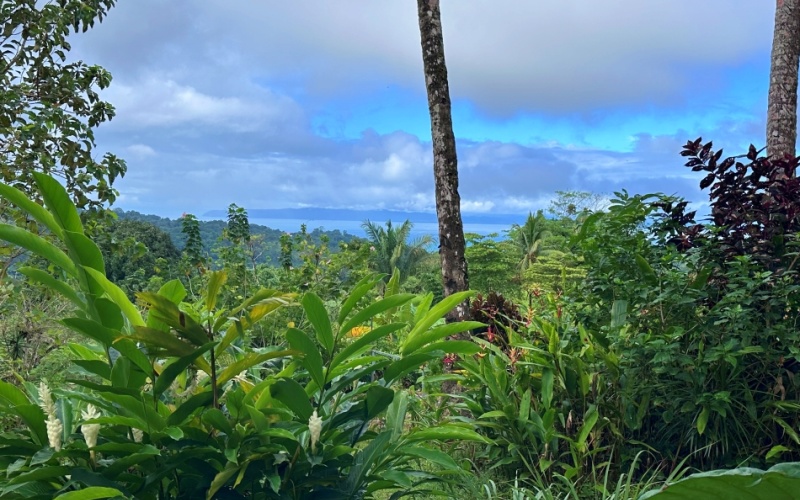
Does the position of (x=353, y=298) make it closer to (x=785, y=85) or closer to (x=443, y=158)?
(x=443, y=158)

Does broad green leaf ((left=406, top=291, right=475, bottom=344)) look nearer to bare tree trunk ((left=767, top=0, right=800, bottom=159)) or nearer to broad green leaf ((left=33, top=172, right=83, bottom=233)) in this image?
broad green leaf ((left=33, top=172, right=83, bottom=233))

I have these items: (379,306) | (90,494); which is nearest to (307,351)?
(379,306)

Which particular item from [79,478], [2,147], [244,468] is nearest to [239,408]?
[244,468]

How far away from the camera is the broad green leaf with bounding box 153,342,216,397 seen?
1505mm

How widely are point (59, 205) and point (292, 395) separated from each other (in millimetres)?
714

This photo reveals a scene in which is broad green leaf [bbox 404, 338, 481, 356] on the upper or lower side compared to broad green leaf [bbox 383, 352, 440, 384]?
upper

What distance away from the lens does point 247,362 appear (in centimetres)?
165

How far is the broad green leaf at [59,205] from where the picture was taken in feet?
4.97

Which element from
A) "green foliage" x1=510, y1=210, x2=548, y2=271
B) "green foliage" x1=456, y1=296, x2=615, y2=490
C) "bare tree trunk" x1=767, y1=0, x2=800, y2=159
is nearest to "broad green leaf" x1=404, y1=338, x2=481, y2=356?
"green foliage" x1=456, y1=296, x2=615, y2=490

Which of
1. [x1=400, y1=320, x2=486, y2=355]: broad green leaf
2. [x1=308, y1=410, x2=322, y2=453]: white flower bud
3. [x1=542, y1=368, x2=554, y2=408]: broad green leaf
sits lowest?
[x1=542, y1=368, x2=554, y2=408]: broad green leaf

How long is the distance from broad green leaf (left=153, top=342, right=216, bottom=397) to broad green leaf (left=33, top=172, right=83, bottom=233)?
39 cm

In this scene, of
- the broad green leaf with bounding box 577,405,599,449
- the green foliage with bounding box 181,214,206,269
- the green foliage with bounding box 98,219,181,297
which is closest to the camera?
the broad green leaf with bounding box 577,405,599,449

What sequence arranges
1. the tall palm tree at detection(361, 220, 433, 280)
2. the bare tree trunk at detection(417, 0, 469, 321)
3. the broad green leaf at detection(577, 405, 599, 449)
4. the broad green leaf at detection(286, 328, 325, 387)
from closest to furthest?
the broad green leaf at detection(286, 328, 325, 387)
the broad green leaf at detection(577, 405, 599, 449)
the bare tree trunk at detection(417, 0, 469, 321)
the tall palm tree at detection(361, 220, 433, 280)

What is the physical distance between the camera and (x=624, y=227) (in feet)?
12.2
